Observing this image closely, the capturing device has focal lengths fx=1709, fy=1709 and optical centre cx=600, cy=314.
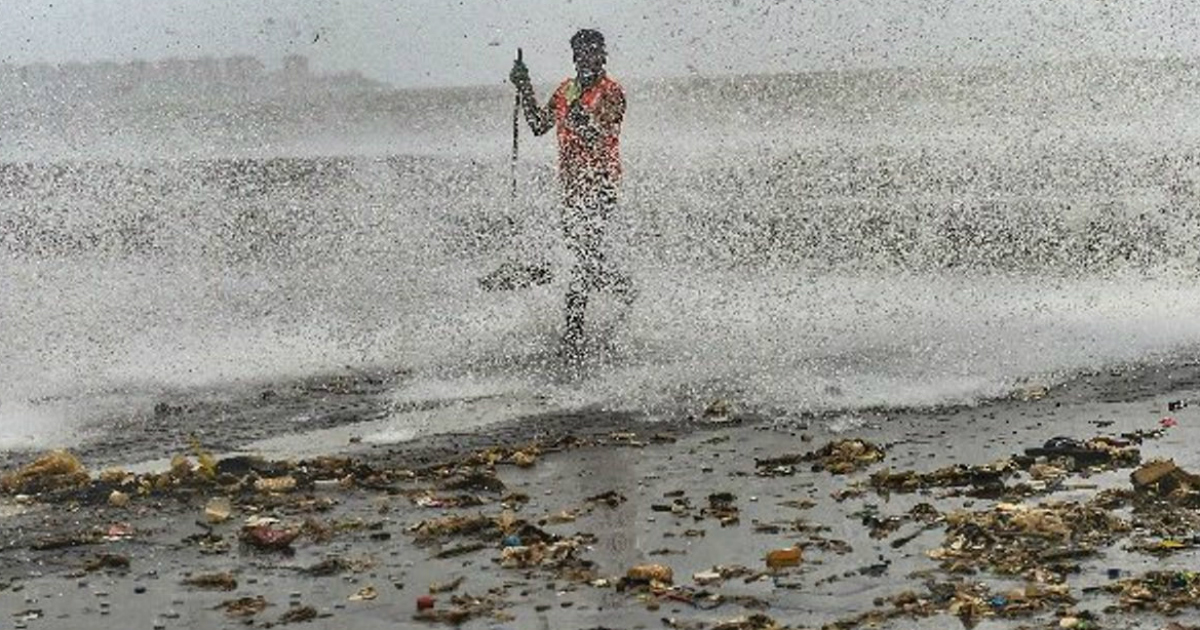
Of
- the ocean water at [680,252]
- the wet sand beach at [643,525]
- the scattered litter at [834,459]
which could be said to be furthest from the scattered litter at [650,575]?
the ocean water at [680,252]

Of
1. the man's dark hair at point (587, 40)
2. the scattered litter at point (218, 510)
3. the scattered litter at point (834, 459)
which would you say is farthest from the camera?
the man's dark hair at point (587, 40)

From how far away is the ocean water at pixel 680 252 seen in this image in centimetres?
1098

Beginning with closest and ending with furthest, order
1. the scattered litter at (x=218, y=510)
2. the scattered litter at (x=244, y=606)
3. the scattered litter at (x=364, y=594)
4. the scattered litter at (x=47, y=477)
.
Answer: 1. the scattered litter at (x=244, y=606)
2. the scattered litter at (x=364, y=594)
3. the scattered litter at (x=218, y=510)
4. the scattered litter at (x=47, y=477)

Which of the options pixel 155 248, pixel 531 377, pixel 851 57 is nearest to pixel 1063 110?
pixel 851 57

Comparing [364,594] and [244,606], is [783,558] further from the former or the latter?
[244,606]

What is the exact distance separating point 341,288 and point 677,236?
496cm

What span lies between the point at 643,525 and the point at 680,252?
42.9ft

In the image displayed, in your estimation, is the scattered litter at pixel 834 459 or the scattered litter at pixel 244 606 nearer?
the scattered litter at pixel 244 606

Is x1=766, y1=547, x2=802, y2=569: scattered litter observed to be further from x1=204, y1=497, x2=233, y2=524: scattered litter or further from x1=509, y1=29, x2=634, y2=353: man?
x1=509, y1=29, x2=634, y2=353: man

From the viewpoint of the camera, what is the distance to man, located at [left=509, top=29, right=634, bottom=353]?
453 inches

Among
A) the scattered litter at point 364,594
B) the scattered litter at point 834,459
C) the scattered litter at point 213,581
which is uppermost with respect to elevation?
the scattered litter at point 834,459

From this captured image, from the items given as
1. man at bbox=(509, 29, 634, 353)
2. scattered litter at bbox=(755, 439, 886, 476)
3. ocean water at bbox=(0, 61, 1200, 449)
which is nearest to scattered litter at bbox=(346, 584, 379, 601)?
scattered litter at bbox=(755, 439, 886, 476)

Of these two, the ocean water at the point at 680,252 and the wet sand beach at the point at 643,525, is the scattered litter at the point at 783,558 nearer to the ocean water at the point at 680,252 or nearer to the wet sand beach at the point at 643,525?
the wet sand beach at the point at 643,525

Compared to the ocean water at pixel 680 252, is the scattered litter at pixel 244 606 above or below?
below
